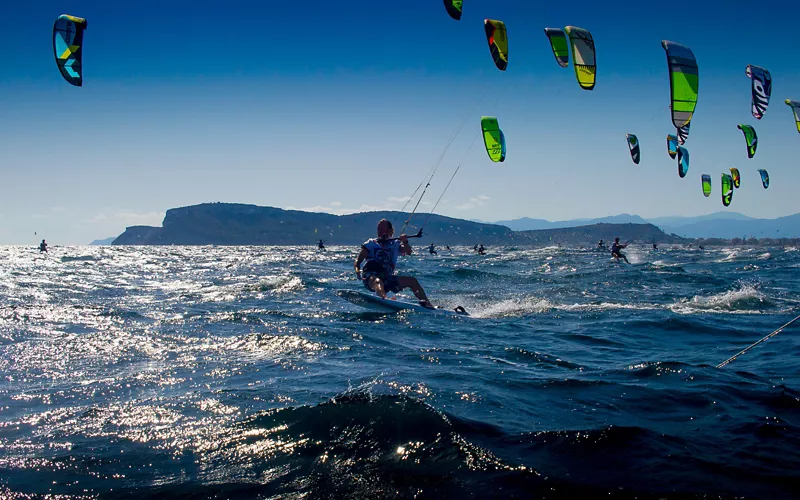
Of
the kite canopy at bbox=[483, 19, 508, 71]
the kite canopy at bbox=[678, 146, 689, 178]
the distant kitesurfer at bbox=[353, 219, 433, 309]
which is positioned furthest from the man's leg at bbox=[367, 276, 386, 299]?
the kite canopy at bbox=[678, 146, 689, 178]

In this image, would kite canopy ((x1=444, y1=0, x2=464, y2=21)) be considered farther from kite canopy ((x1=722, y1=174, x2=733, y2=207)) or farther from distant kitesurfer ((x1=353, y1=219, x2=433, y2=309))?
kite canopy ((x1=722, y1=174, x2=733, y2=207))

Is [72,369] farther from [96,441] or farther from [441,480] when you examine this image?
[441,480]

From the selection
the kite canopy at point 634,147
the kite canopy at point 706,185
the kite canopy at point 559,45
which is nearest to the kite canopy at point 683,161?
the kite canopy at point 634,147

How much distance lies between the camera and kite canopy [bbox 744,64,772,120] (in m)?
19.2

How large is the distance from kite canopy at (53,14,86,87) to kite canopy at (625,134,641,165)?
25502mm

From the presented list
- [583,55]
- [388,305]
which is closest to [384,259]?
[388,305]

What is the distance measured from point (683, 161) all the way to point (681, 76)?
763 inches

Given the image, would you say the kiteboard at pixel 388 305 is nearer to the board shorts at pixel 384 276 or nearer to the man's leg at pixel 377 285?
the man's leg at pixel 377 285

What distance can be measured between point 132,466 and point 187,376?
2200 millimetres

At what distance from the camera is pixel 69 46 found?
12797 mm

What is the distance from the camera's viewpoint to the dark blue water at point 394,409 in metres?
3.03

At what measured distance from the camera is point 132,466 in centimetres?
328

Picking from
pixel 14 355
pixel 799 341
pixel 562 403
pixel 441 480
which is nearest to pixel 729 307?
pixel 799 341

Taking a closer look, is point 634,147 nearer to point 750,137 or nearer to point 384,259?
point 750,137
